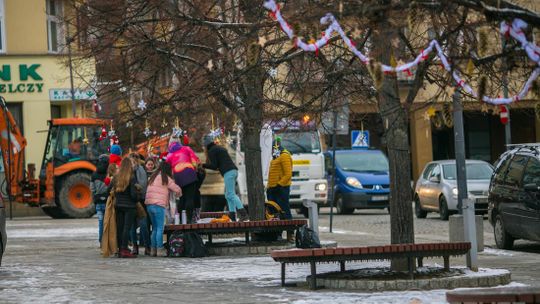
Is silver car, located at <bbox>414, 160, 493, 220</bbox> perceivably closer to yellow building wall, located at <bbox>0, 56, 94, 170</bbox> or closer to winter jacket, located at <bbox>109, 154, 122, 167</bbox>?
winter jacket, located at <bbox>109, 154, 122, 167</bbox>

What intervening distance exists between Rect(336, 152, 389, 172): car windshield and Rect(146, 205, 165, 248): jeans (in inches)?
670

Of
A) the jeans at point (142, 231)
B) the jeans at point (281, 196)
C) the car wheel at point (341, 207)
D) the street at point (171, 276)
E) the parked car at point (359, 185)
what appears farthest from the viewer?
the car wheel at point (341, 207)

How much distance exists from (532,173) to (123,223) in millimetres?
6483

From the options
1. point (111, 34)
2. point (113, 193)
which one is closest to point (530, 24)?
point (111, 34)

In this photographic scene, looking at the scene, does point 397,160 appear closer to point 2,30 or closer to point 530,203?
point 530,203

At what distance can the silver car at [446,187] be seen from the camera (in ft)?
106

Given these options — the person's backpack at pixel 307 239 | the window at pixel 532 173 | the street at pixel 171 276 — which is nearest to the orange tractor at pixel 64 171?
the street at pixel 171 276

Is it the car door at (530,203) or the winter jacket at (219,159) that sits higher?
the winter jacket at (219,159)

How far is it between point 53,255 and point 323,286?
8.25 m

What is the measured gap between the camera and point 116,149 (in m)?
24.0

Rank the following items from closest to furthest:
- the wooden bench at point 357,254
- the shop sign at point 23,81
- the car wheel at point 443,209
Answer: the wooden bench at point 357,254 → the car wheel at point 443,209 → the shop sign at point 23,81

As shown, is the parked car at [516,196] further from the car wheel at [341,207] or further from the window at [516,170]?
the car wheel at [341,207]

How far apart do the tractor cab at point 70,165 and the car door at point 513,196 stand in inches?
776

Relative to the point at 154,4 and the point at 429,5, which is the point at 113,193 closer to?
the point at 154,4
